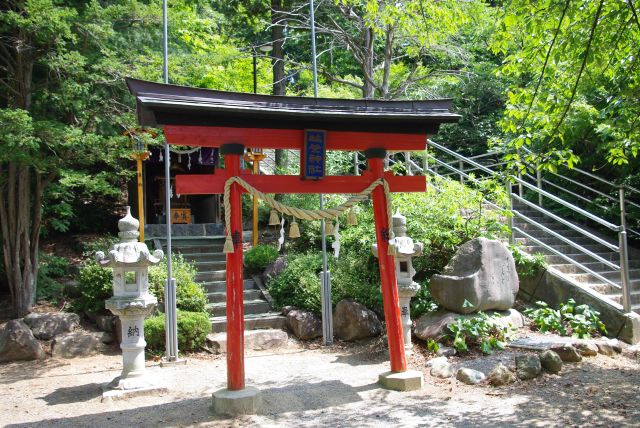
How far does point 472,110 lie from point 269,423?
48.2 ft

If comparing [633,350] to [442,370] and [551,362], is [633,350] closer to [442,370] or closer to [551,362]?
[551,362]

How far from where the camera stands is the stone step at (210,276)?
1098 centimetres

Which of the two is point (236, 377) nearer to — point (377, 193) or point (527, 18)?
point (377, 193)

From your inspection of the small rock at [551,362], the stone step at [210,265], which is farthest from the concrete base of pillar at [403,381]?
the stone step at [210,265]

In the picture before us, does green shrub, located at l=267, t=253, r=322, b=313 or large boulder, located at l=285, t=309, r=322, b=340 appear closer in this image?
large boulder, located at l=285, t=309, r=322, b=340

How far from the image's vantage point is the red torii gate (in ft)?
18.5

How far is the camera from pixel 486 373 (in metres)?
6.59

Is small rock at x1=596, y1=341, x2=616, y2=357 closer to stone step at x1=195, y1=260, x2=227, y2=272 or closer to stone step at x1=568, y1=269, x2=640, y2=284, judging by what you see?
stone step at x1=568, y1=269, x2=640, y2=284

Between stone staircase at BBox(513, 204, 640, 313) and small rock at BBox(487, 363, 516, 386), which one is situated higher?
stone staircase at BBox(513, 204, 640, 313)

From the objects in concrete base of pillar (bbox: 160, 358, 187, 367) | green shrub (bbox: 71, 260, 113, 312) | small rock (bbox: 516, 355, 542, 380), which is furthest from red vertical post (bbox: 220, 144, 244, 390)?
green shrub (bbox: 71, 260, 113, 312)

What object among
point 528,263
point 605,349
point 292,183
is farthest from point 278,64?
point 605,349

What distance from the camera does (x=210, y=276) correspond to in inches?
439

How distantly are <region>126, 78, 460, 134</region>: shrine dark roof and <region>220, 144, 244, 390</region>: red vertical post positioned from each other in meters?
0.43

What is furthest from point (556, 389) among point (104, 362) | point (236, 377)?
point (104, 362)
